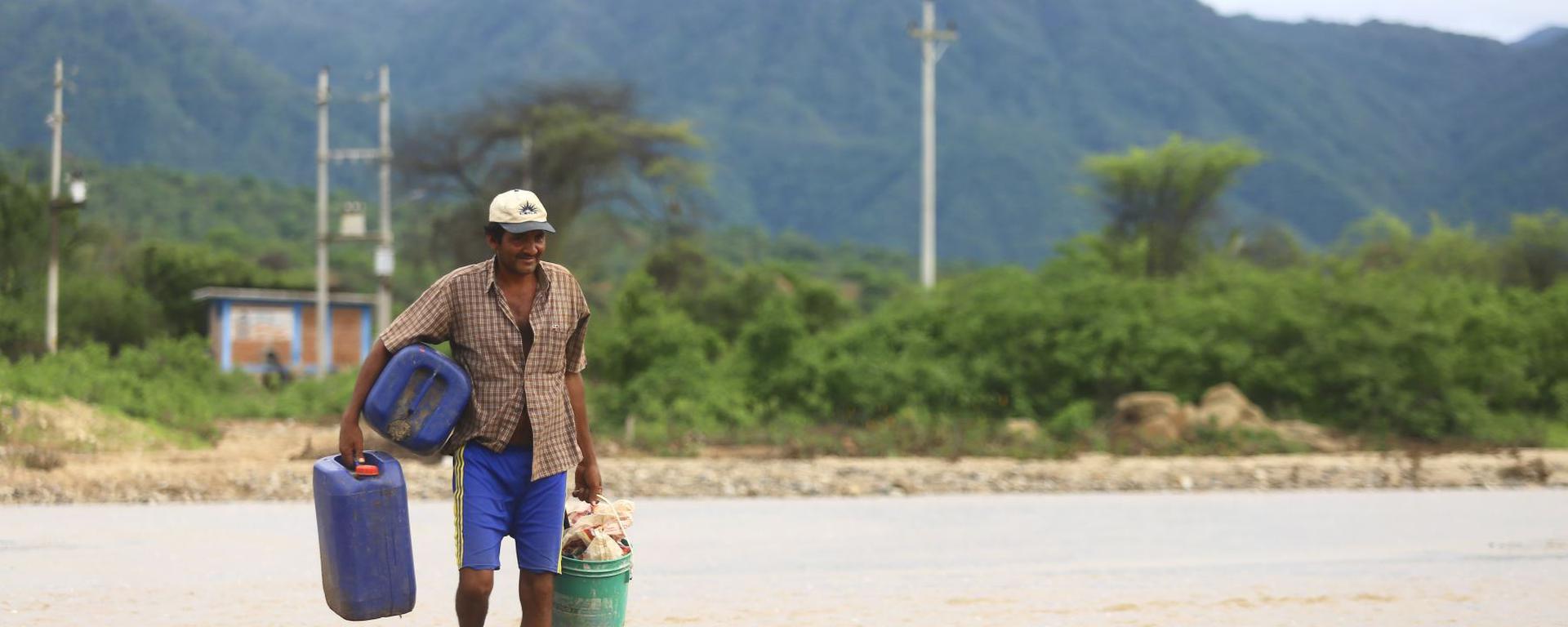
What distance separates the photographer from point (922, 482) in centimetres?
1764

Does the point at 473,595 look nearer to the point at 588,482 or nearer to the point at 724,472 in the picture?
the point at 588,482

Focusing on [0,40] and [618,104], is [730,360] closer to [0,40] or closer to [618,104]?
[618,104]

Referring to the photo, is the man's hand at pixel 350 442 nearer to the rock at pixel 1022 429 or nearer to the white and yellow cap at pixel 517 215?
the white and yellow cap at pixel 517 215

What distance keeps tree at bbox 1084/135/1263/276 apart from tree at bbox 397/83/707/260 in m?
12.4

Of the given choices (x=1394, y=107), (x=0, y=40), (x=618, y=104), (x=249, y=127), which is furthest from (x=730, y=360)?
(x=1394, y=107)

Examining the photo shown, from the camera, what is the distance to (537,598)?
585 cm

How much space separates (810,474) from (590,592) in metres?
12.1

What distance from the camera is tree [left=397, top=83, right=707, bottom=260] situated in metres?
49.8

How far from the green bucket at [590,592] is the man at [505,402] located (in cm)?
9

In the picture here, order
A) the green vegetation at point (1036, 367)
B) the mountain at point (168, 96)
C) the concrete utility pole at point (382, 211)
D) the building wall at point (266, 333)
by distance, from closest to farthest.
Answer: the green vegetation at point (1036, 367) < the concrete utility pole at point (382, 211) < the building wall at point (266, 333) < the mountain at point (168, 96)

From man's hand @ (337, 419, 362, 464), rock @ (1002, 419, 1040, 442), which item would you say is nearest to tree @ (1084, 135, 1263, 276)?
rock @ (1002, 419, 1040, 442)

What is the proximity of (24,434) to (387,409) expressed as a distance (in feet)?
44.7

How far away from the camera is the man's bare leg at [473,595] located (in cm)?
572

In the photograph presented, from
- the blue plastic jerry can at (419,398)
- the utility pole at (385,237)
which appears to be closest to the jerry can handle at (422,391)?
the blue plastic jerry can at (419,398)
